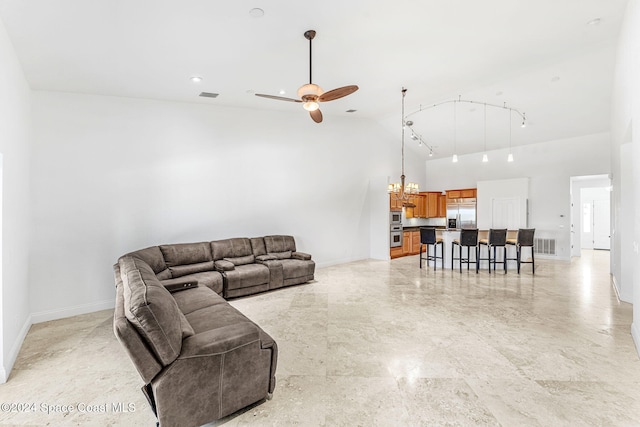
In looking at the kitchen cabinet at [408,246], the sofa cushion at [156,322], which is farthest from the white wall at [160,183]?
the sofa cushion at [156,322]

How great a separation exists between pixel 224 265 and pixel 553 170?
9.03 meters

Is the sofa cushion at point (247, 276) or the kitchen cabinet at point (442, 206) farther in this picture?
the kitchen cabinet at point (442, 206)

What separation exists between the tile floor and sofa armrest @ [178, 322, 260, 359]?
21.0 inches

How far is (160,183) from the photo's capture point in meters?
5.18

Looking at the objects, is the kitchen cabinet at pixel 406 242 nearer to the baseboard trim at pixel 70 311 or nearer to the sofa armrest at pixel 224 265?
the sofa armrest at pixel 224 265

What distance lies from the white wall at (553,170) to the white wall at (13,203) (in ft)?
35.0

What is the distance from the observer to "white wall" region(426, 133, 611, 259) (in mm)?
7824

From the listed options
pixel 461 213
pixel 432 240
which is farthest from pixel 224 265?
pixel 461 213

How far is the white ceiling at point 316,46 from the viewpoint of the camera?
3062 mm

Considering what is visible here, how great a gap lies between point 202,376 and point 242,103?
5062 millimetres

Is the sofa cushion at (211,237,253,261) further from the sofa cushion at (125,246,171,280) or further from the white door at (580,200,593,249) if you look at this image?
the white door at (580,200,593,249)

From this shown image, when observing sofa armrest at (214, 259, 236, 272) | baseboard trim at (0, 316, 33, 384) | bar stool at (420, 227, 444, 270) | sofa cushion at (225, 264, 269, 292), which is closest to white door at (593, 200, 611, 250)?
bar stool at (420, 227, 444, 270)

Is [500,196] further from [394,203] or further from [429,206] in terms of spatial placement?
[394,203]

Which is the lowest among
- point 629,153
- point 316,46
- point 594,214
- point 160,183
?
point 594,214
